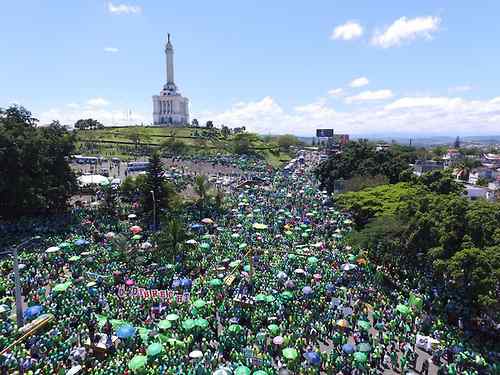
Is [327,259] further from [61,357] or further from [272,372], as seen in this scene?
[61,357]

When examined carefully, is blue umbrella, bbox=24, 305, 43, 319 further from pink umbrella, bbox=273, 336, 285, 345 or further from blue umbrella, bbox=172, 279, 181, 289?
pink umbrella, bbox=273, 336, 285, 345

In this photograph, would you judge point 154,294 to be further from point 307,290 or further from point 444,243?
point 444,243

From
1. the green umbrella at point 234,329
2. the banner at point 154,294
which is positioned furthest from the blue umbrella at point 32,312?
the green umbrella at point 234,329

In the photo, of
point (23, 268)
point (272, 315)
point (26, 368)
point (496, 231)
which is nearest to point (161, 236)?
point (23, 268)

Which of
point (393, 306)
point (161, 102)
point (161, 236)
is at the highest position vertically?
point (161, 102)

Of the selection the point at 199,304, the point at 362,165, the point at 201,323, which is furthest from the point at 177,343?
the point at 362,165

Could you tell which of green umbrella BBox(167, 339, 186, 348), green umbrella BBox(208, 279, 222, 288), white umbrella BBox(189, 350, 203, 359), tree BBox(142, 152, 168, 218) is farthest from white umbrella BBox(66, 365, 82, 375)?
tree BBox(142, 152, 168, 218)

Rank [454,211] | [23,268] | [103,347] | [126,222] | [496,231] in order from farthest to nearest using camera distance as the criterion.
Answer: [126,222] < [23,268] < [454,211] < [496,231] < [103,347]
